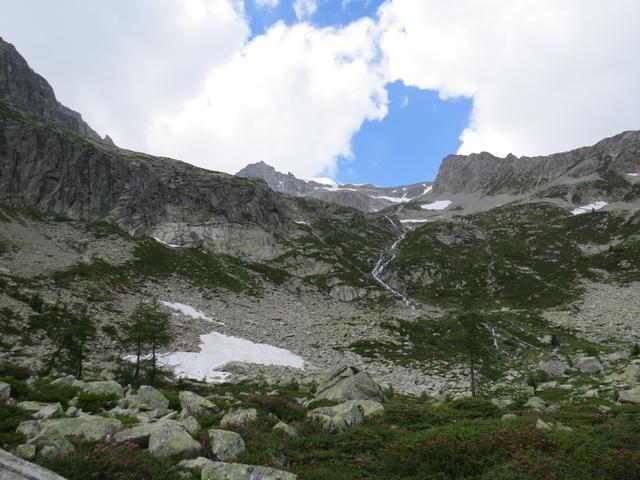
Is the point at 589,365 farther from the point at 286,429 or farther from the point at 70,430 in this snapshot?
the point at 70,430

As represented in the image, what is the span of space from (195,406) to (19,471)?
929cm

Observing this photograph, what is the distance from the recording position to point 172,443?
9.95 m

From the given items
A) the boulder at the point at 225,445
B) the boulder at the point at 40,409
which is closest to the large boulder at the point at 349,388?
the boulder at the point at 225,445

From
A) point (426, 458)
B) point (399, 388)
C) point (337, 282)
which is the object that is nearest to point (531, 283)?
point (337, 282)

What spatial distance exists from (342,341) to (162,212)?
78313 millimetres

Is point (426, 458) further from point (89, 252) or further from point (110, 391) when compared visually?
point (89, 252)

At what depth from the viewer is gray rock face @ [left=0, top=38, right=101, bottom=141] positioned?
13512 centimetres

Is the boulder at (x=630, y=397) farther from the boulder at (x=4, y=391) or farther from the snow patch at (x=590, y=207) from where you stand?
the snow patch at (x=590, y=207)

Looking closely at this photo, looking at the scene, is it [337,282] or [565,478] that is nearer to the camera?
[565,478]

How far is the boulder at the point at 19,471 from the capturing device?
662cm

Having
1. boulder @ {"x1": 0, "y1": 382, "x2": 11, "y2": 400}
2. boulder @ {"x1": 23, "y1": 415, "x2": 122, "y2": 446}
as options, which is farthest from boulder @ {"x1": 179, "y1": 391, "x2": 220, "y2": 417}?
boulder @ {"x1": 0, "y1": 382, "x2": 11, "y2": 400}

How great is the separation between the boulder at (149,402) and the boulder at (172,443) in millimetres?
4280

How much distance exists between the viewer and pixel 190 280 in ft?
249

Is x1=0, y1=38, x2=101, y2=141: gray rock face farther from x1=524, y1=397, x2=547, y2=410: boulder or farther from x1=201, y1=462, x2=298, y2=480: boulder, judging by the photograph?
x1=524, y1=397, x2=547, y2=410: boulder
